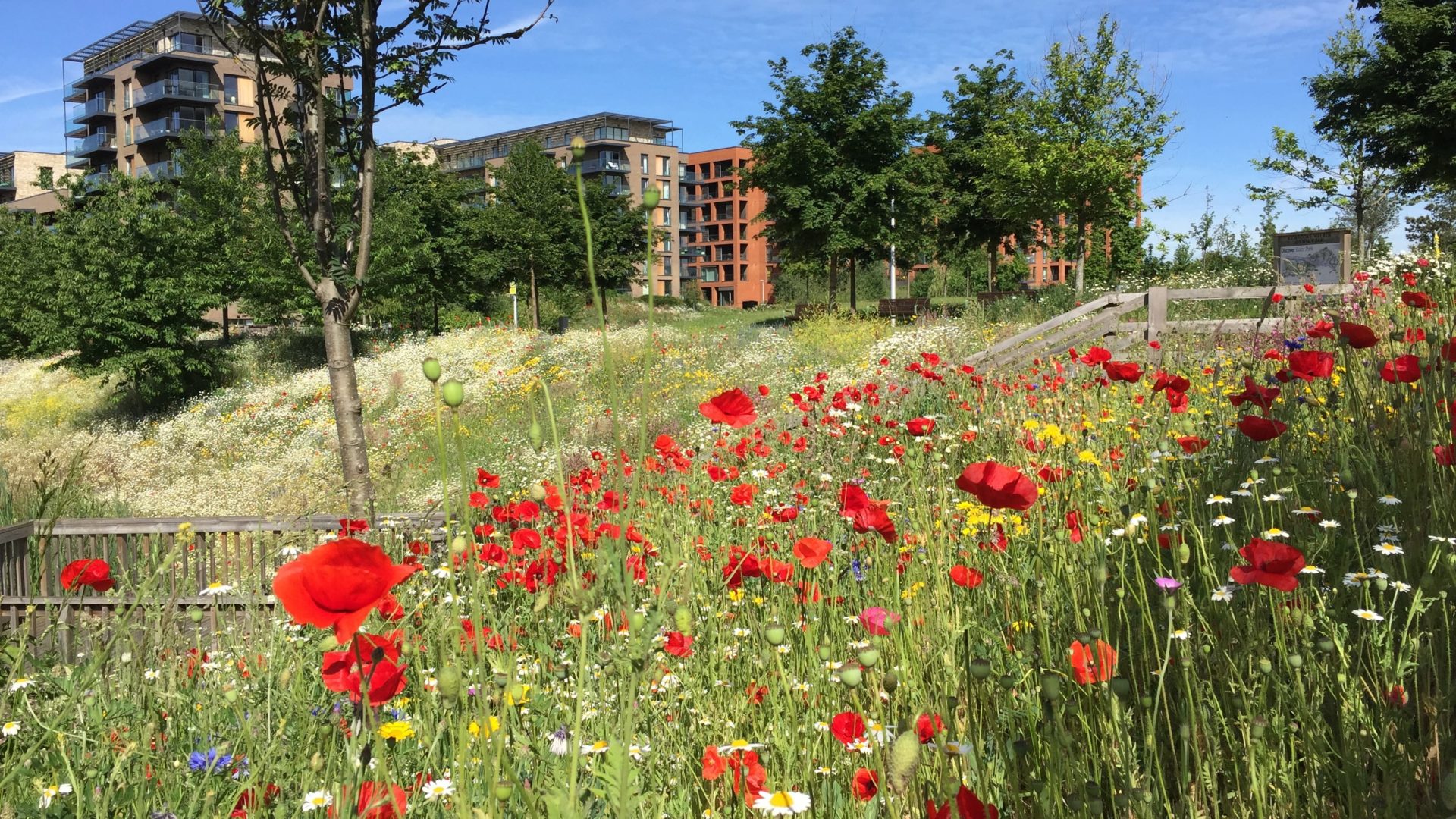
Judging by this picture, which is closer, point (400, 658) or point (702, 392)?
point (400, 658)

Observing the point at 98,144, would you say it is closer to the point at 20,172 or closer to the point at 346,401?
the point at 20,172

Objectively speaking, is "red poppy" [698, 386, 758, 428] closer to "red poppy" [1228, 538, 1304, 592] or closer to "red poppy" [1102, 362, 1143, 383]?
"red poppy" [1228, 538, 1304, 592]

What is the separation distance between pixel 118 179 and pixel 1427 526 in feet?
78.8

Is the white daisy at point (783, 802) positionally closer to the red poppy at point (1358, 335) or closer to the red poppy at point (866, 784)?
the red poppy at point (866, 784)

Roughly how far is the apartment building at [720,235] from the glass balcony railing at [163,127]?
4313cm

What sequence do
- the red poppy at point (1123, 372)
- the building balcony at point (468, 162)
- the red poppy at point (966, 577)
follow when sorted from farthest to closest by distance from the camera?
1. the building balcony at point (468, 162)
2. the red poppy at point (1123, 372)
3. the red poppy at point (966, 577)

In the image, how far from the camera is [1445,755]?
1.54 meters

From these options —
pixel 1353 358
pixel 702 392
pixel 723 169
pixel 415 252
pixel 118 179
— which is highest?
pixel 723 169

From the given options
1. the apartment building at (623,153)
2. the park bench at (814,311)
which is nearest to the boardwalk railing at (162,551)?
the park bench at (814,311)

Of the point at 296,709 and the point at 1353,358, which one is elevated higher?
the point at 1353,358

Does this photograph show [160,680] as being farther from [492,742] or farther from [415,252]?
[415,252]

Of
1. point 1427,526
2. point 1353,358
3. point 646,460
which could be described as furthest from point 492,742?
point 1353,358

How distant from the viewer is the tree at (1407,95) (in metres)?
22.5

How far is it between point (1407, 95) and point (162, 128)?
5864 centimetres
